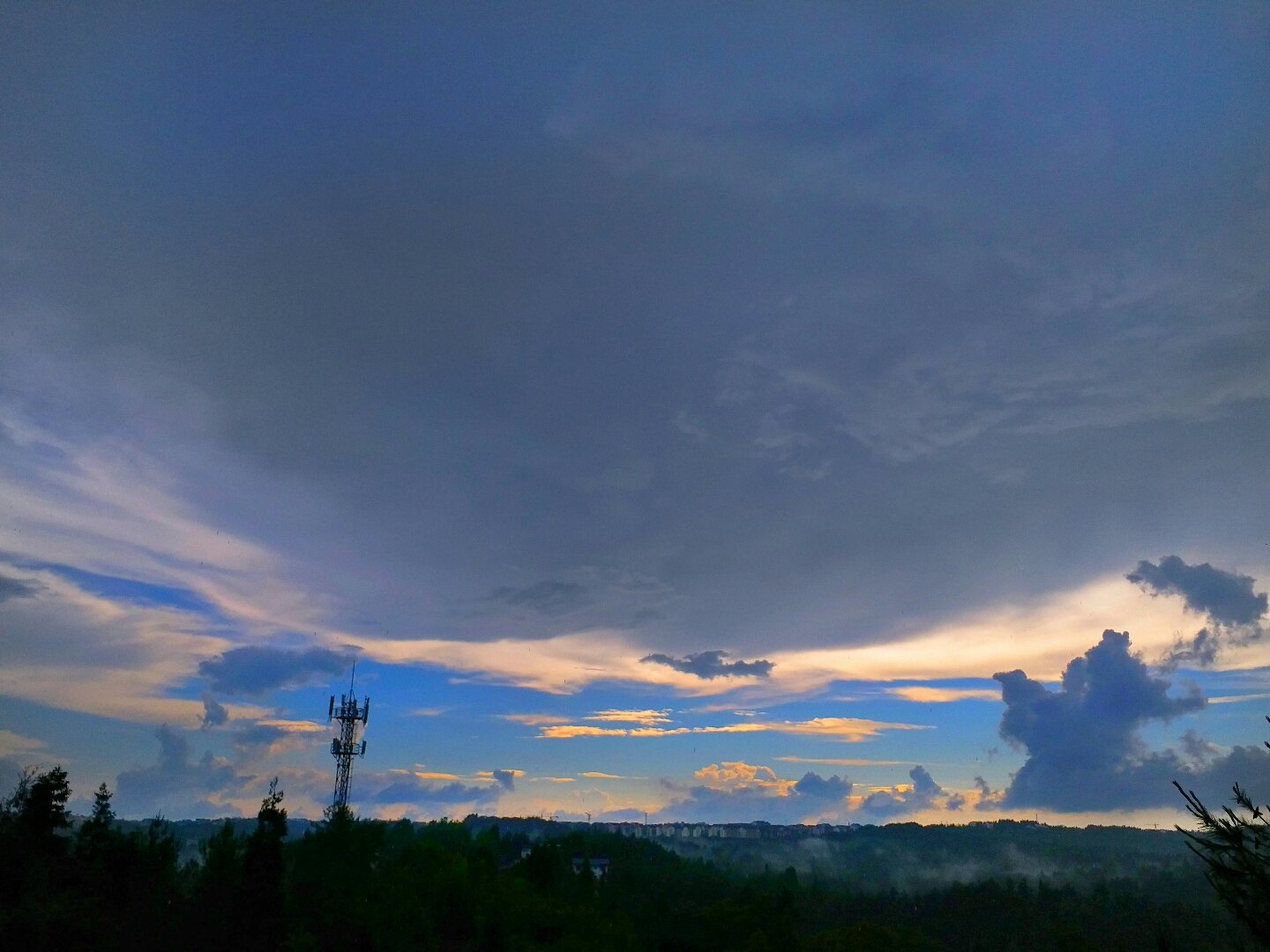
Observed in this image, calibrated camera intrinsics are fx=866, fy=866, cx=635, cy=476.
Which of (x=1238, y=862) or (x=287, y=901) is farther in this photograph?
(x=287, y=901)

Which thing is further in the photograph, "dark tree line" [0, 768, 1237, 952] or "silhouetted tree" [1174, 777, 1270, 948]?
"dark tree line" [0, 768, 1237, 952]

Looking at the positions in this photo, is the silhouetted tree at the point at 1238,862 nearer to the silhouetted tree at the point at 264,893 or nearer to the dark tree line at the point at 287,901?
the dark tree line at the point at 287,901

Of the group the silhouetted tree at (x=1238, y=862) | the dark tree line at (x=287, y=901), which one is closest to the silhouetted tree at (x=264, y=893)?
the dark tree line at (x=287, y=901)

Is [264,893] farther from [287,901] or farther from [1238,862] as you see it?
[1238,862]

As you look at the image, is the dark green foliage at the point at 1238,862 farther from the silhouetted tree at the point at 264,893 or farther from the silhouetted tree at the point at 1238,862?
the silhouetted tree at the point at 264,893

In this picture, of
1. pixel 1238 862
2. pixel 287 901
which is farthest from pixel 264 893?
pixel 1238 862

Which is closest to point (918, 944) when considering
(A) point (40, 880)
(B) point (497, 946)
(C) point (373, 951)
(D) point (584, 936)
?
(D) point (584, 936)

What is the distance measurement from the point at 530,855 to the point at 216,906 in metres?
66.3

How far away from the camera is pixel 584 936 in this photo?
274 ft

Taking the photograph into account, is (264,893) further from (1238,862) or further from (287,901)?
(1238,862)

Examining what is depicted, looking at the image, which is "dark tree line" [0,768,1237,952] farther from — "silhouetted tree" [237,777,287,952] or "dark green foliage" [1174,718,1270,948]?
"dark green foliage" [1174,718,1270,948]

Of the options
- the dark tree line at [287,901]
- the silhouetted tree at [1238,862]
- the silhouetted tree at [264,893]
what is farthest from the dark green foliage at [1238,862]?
the silhouetted tree at [264,893]

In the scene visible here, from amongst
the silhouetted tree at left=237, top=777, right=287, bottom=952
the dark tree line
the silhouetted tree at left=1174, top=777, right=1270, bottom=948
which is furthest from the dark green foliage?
the silhouetted tree at left=237, top=777, right=287, bottom=952

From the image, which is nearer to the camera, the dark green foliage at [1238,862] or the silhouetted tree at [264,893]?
the dark green foliage at [1238,862]
